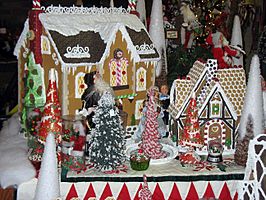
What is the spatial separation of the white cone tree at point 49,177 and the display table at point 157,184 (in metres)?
0.19

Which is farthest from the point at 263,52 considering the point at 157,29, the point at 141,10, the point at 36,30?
the point at 36,30

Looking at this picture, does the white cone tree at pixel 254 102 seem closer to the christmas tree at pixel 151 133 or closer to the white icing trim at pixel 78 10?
the christmas tree at pixel 151 133

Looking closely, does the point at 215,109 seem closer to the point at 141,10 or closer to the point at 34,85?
the point at 34,85

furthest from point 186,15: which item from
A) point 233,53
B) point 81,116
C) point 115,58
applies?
point 81,116

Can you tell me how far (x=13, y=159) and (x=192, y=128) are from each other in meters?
0.78

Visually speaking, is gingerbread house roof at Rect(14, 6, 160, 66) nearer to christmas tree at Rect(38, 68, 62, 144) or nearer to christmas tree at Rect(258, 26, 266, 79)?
christmas tree at Rect(38, 68, 62, 144)

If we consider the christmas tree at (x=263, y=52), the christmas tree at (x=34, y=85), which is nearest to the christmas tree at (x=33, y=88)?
the christmas tree at (x=34, y=85)

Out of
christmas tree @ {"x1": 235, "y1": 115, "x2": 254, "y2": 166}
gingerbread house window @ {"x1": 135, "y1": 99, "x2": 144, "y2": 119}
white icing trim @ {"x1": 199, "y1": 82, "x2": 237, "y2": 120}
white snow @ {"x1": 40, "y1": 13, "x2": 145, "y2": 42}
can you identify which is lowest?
christmas tree @ {"x1": 235, "y1": 115, "x2": 254, "y2": 166}

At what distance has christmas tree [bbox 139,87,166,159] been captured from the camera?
82.8 inches

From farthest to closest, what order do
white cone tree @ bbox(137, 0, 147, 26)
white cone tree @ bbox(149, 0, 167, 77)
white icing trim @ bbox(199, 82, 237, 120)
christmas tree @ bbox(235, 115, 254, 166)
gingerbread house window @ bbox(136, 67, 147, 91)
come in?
white cone tree @ bbox(137, 0, 147, 26)
white cone tree @ bbox(149, 0, 167, 77)
gingerbread house window @ bbox(136, 67, 147, 91)
white icing trim @ bbox(199, 82, 237, 120)
christmas tree @ bbox(235, 115, 254, 166)

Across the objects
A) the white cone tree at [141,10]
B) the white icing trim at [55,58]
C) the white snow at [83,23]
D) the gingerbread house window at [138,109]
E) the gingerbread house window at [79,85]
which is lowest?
the gingerbread house window at [138,109]

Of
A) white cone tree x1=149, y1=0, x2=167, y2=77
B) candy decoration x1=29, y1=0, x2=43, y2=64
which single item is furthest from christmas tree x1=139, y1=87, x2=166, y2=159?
white cone tree x1=149, y1=0, x2=167, y2=77

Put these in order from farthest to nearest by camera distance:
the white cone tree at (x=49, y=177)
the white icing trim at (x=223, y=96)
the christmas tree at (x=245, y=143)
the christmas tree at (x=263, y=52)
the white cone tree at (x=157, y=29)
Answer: the christmas tree at (x=263, y=52), the white cone tree at (x=157, y=29), the white icing trim at (x=223, y=96), the christmas tree at (x=245, y=143), the white cone tree at (x=49, y=177)

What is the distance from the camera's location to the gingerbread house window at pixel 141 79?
96.2 inches
